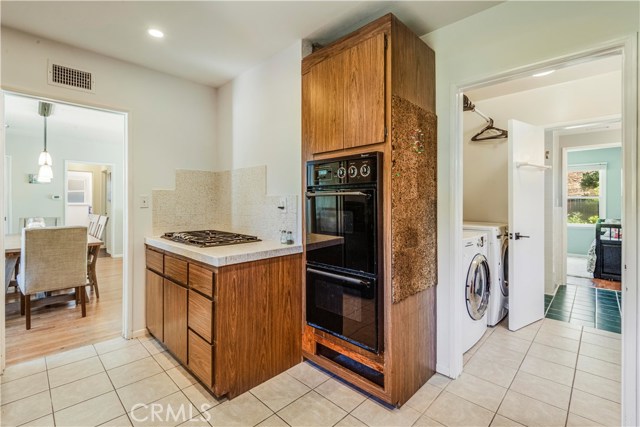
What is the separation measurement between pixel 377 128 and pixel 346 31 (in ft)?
3.12

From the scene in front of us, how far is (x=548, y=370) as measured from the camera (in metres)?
2.19

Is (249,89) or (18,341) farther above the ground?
(249,89)

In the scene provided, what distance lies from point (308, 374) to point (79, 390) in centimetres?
147

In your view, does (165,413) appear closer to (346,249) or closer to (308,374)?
(308,374)

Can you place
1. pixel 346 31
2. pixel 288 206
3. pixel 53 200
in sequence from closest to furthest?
pixel 346 31 → pixel 288 206 → pixel 53 200

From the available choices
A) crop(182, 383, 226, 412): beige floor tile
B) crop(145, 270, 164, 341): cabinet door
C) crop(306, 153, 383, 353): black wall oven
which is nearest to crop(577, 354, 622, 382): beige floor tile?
crop(306, 153, 383, 353): black wall oven

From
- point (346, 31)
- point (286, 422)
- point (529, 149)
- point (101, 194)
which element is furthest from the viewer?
point (101, 194)

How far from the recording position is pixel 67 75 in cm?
234

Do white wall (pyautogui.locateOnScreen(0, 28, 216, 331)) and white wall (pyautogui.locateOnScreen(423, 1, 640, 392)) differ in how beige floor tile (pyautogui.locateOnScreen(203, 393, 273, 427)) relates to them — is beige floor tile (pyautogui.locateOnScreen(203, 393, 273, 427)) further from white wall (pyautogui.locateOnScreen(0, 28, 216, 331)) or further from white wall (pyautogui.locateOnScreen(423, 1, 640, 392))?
white wall (pyautogui.locateOnScreen(0, 28, 216, 331))

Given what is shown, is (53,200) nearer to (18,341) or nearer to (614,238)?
(18,341)

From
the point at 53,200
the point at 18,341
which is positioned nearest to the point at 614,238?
the point at 18,341

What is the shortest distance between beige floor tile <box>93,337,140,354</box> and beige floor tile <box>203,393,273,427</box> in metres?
1.29

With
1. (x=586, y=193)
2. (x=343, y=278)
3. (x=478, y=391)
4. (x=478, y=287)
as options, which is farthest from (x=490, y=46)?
(x=586, y=193)

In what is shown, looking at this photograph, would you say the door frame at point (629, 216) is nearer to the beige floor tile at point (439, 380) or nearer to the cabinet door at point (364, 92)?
the beige floor tile at point (439, 380)
